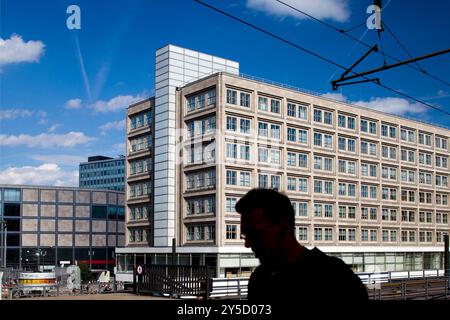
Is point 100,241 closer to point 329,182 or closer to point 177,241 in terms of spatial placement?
point 177,241

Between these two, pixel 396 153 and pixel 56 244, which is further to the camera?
pixel 56 244

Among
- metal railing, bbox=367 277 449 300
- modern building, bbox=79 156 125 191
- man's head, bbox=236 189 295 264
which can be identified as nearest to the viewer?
man's head, bbox=236 189 295 264

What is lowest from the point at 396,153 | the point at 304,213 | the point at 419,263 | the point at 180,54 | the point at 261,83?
the point at 419,263

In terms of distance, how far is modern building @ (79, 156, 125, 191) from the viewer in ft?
596

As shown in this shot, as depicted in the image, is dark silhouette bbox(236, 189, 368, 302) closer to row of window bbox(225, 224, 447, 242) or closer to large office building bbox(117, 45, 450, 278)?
large office building bbox(117, 45, 450, 278)

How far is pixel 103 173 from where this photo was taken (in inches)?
7352

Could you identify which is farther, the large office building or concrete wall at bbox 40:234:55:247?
concrete wall at bbox 40:234:55:247

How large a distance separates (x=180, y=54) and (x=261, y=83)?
39.1 feet

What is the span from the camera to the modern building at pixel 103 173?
596 feet

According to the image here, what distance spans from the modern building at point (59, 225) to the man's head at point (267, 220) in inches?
4071

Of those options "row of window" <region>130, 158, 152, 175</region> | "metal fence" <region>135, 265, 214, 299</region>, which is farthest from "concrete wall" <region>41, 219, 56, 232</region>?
"metal fence" <region>135, 265, 214, 299</region>

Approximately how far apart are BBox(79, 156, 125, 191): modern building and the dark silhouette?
583 feet
